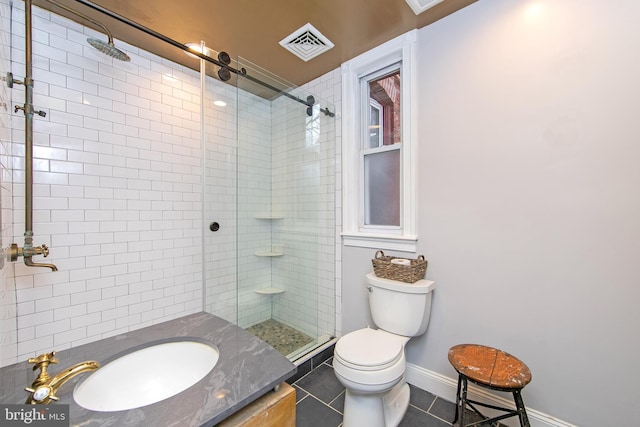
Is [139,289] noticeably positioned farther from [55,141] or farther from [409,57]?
[409,57]

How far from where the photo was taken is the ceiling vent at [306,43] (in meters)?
1.74

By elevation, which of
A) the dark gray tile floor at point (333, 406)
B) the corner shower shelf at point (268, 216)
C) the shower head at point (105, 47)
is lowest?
the dark gray tile floor at point (333, 406)

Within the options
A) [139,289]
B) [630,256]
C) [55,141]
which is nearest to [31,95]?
[55,141]

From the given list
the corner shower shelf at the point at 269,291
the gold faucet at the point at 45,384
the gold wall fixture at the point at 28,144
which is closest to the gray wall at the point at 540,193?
the corner shower shelf at the point at 269,291

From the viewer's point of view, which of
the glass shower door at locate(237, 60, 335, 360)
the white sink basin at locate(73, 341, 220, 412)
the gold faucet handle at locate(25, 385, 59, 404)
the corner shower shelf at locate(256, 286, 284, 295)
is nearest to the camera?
the gold faucet handle at locate(25, 385, 59, 404)

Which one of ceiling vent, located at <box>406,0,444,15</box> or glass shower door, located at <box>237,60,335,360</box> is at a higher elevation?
ceiling vent, located at <box>406,0,444,15</box>

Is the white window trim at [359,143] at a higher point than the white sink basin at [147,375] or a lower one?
higher

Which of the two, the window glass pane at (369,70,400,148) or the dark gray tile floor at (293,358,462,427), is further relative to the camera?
the window glass pane at (369,70,400,148)

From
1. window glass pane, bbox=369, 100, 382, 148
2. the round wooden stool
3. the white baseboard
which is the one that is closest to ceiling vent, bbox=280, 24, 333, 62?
window glass pane, bbox=369, 100, 382, 148

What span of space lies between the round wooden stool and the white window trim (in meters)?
0.67

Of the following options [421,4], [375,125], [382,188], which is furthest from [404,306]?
[421,4]

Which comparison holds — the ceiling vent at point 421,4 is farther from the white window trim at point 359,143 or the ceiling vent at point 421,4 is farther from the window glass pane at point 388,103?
the window glass pane at point 388,103

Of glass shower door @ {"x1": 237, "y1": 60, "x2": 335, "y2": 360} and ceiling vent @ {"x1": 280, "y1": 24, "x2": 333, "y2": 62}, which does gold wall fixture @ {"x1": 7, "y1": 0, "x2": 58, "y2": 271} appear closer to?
glass shower door @ {"x1": 237, "y1": 60, "x2": 335, "y2": 360}

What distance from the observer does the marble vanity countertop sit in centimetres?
69
